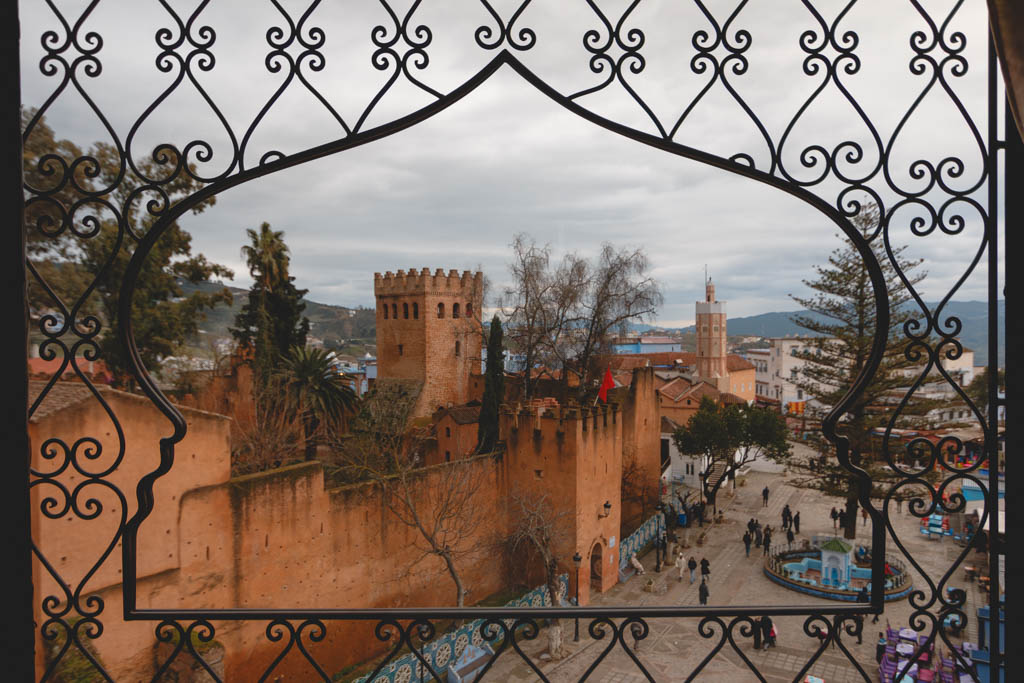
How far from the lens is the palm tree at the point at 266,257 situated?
16.5 m

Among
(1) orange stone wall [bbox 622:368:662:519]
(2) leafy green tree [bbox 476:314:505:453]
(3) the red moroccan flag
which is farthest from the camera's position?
(1) orange stone wall [bbox 622:368:662:519]

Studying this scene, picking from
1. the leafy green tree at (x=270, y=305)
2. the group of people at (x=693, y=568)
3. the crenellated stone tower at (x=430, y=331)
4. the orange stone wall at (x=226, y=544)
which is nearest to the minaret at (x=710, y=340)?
the crenellated stone tower at (x=430, y=331)

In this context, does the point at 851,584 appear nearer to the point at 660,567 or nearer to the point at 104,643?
the point at 660,567

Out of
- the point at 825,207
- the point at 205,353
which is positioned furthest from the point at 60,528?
the point at 205,353

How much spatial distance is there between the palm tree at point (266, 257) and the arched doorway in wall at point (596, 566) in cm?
963

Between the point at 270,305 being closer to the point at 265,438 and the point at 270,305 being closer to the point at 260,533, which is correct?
the point at 265,438

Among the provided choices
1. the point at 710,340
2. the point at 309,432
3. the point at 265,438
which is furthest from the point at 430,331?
the point at 710,340

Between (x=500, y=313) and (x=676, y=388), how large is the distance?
40.3 ft

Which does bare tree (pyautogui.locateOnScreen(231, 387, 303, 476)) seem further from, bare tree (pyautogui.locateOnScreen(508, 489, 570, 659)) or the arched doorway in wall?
the arched doorway in wall

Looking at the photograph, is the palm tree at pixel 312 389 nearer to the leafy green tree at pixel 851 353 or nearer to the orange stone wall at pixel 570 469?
the orange stone wall at pixel 570 469

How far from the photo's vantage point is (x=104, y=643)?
7383mm

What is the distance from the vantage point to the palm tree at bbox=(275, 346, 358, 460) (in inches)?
553

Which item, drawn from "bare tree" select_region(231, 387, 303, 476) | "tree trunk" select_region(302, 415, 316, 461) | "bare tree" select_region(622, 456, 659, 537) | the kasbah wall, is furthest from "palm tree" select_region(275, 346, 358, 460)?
"bare tree" select_region(622, 456, 659, 537)

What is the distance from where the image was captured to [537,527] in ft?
41.1
